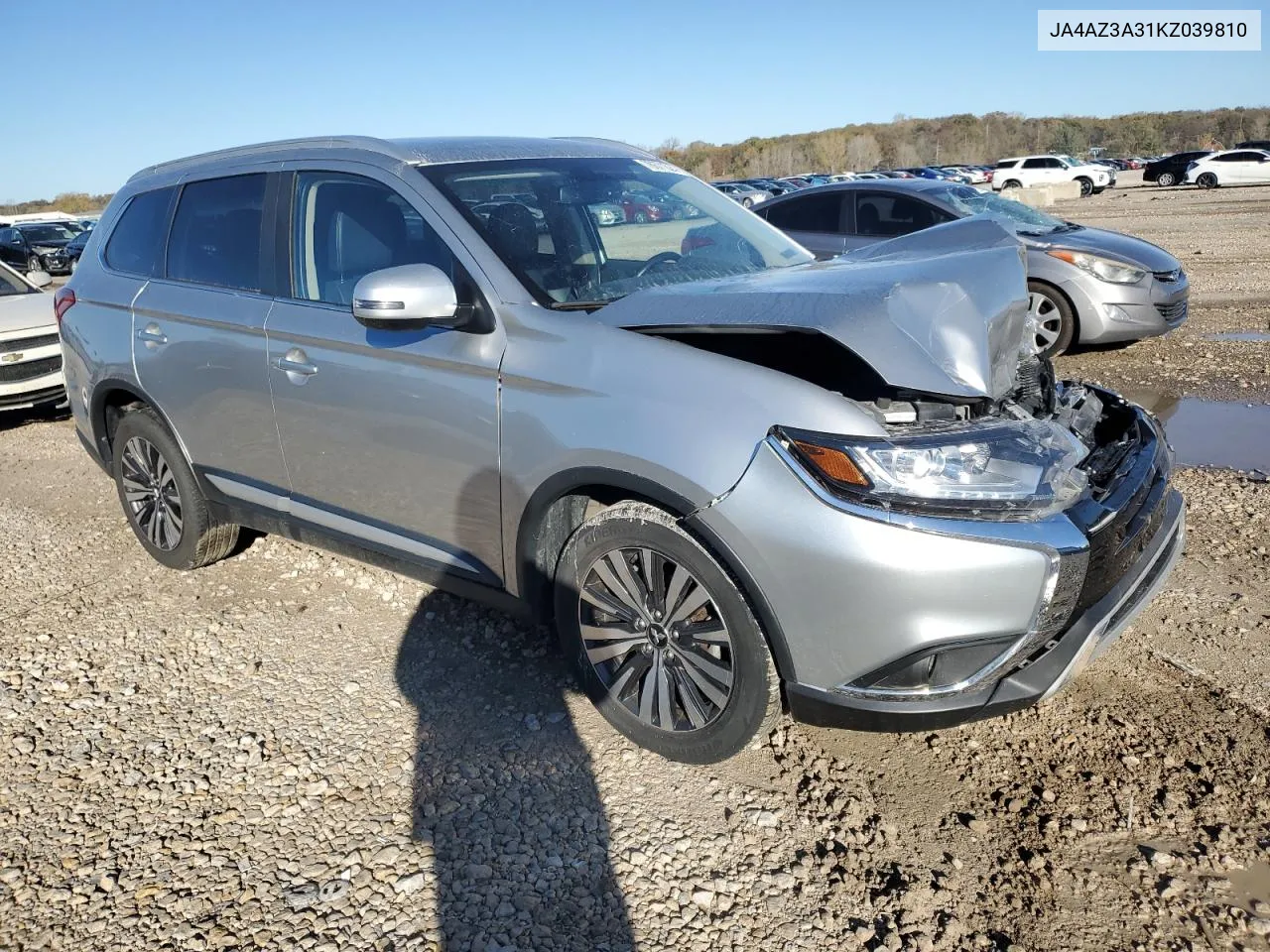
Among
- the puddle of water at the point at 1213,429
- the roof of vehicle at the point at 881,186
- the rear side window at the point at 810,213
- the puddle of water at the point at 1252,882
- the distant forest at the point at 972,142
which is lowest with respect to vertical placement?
the puddle of water at the point at 1252,882

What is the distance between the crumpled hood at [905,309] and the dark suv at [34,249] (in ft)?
92.0

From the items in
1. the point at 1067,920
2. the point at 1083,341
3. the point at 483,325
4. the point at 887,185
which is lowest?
the point at 1067,920

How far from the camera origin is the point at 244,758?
10.4 feet

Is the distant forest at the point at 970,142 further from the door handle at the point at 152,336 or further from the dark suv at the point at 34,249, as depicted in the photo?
the door handle at the point at 152,336

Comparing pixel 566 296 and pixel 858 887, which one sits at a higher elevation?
pixel 566 296

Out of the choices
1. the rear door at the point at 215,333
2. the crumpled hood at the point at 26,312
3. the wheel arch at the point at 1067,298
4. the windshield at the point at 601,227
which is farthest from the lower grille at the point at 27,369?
the wheel arch at the point at 1067,298

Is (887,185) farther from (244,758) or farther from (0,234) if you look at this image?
(0,234)

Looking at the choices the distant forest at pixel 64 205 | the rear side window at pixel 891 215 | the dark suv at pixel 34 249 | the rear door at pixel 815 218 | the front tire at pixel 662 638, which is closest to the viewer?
the front tire at pixel 662 638

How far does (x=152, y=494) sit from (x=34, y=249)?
2650 cm

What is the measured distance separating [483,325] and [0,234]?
3005 cm

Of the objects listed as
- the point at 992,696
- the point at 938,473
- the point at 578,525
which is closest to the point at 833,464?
the point at 938,473

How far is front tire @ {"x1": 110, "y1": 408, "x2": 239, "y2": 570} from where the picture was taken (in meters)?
4.41

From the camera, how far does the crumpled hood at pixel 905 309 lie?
2463mm

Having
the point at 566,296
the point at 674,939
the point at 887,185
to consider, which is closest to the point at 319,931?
the point at 674,939
